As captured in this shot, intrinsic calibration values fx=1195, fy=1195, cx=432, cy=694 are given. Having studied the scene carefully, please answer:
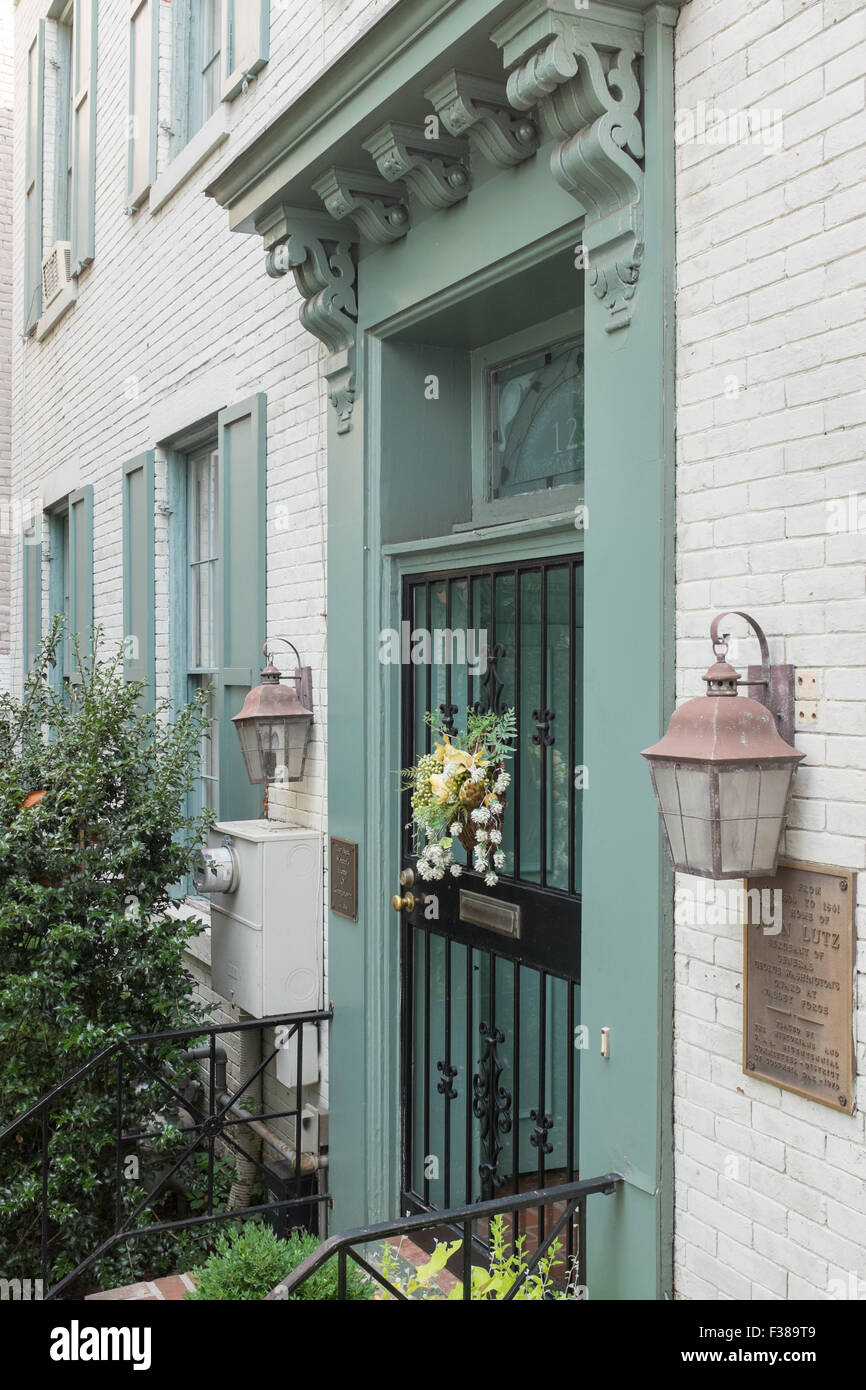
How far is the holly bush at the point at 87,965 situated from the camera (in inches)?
186

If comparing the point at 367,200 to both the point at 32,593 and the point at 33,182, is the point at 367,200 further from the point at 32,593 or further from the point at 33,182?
the point at 32,593

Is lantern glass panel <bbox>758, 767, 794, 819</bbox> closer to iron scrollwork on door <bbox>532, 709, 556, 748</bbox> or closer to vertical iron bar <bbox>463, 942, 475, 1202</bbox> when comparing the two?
iron scrollwork on door <bbox>532, 709, 556, 748</bbox>

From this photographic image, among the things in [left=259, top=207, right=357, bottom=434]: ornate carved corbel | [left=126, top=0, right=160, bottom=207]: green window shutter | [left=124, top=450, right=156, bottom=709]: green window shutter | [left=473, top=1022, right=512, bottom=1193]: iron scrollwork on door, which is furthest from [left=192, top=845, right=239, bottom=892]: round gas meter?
[left=126, top=0, right=160, bottom=207]: green window shutter

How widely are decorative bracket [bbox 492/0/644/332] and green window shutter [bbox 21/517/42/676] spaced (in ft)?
26.0

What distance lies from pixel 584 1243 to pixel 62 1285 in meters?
2.11

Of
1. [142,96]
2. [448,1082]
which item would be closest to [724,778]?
[448,1082]

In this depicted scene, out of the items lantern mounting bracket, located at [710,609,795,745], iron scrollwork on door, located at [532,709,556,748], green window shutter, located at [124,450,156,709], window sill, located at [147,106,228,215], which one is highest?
window sill, located at [147,106,228,215]

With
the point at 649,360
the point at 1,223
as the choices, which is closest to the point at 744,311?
the point at 649,360

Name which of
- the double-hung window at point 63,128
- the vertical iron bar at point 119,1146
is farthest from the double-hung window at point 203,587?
the double-hung window at point 63,128

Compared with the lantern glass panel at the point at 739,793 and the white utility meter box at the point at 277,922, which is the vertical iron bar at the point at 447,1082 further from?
the lantern glass panel at the point at 739,793

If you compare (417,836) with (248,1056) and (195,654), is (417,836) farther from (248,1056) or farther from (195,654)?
(195,654)

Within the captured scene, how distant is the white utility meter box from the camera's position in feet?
16.1

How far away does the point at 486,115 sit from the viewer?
350 centimetres

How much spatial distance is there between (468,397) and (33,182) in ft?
23.0
